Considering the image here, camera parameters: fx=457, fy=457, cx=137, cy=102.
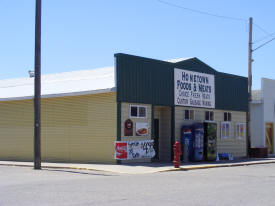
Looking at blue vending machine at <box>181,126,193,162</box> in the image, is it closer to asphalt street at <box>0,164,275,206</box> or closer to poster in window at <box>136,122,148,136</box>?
poster in window at <box>136,122,148,136</box>

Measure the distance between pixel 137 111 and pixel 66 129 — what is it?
3.78 m

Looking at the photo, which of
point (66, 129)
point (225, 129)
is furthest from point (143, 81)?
point (225, 129)

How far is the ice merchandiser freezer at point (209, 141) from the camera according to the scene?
78.0 ft

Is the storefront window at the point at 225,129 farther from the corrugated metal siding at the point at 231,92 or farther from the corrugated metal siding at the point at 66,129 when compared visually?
the corrugated metal siding at the point at 66,129

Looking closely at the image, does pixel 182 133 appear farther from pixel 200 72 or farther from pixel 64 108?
pixel 64 108

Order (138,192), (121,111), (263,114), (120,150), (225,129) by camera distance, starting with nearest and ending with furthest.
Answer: (138,192) < (120,150) < (121,111) < (225,129) < (263,114)

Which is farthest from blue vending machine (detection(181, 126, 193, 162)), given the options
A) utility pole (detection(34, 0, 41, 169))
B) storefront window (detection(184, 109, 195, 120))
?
utility pole (detection(34, 0, 41, 169))

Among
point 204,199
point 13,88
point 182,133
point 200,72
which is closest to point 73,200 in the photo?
point 204,199

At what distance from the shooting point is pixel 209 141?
2398cm

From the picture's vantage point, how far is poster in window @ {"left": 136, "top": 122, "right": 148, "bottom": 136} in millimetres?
21609

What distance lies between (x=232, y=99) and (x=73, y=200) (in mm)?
20088

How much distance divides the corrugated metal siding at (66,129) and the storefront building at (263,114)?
14.7 meters

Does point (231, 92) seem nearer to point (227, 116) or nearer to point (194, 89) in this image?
point (227, 116)

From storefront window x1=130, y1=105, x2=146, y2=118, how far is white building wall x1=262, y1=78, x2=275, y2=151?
42.9 feet
